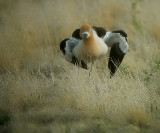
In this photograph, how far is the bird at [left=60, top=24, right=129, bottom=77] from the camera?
30.1 feet

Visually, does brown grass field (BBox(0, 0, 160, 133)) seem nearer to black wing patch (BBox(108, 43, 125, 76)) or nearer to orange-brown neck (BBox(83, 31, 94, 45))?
black wing patch (BBox(108, 43, 125, 76))

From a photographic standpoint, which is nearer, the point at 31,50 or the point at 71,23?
the point at 31,50

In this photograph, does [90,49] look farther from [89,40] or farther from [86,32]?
[86,32]

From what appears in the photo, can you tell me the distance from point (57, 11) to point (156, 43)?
3.58 meters

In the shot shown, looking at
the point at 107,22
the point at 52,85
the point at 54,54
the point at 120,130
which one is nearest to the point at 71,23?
the point at 107,22

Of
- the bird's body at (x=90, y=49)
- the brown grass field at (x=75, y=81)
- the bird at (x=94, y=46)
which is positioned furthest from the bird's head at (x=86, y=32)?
the brown grass field at (x=75, y=81)

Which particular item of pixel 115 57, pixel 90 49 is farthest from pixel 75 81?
pixel 115 57

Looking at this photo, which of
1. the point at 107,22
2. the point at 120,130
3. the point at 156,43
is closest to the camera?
the point at 120,130

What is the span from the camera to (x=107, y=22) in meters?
12.6

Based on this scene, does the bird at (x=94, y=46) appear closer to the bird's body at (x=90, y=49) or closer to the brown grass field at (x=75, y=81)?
the bird's body at (x=90, y=49)

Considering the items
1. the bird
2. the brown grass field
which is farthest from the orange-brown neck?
the brown grass field

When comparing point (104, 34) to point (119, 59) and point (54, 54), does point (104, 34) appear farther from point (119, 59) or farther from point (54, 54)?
point (54, 54)

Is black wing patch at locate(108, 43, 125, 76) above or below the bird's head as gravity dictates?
below

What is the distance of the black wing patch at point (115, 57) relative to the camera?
938 cm
